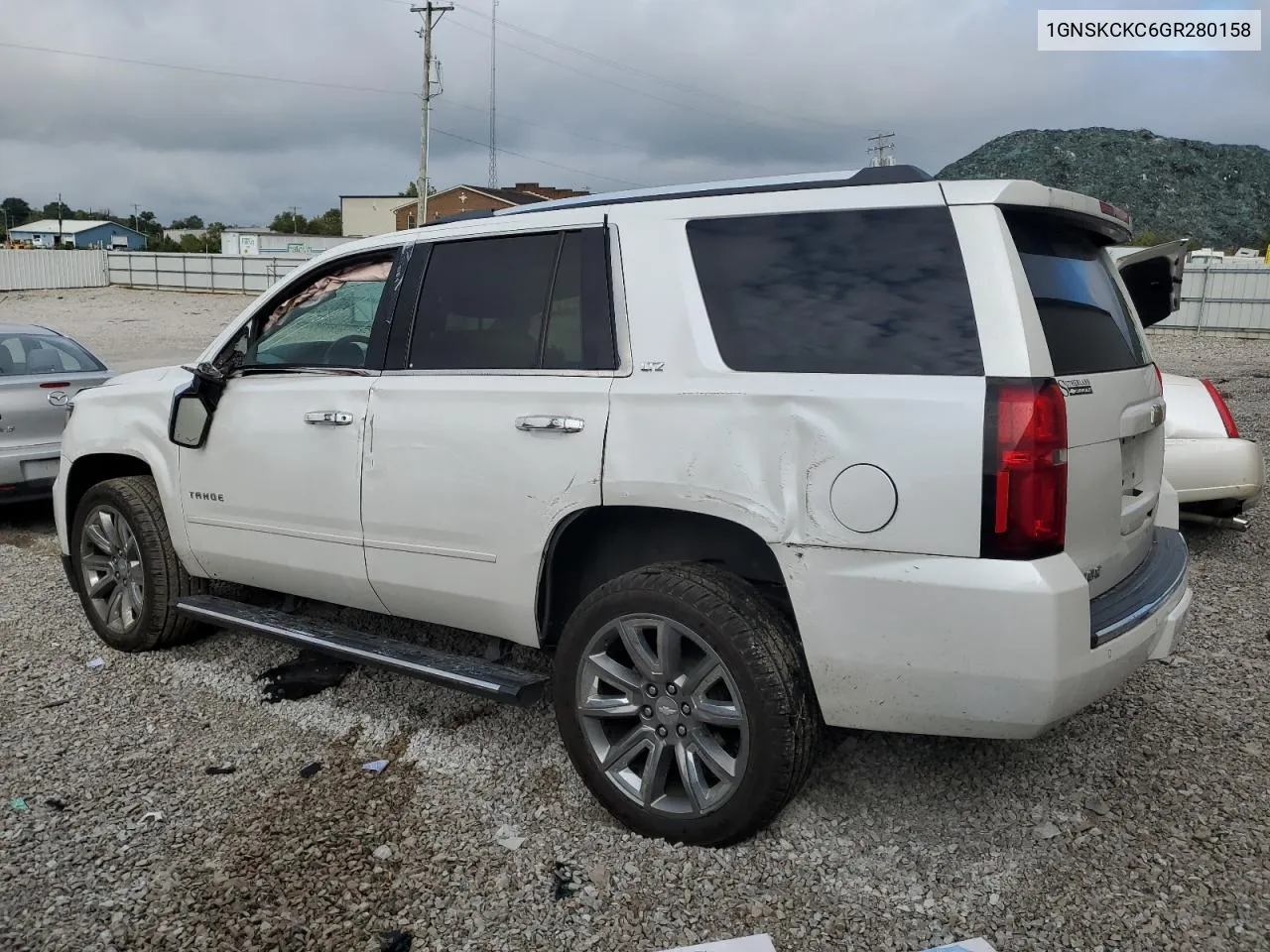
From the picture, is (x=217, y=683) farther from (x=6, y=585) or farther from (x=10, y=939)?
(x=6, y=585)

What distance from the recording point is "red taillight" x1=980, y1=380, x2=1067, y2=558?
256 centimetres

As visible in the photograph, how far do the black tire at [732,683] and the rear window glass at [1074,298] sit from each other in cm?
108

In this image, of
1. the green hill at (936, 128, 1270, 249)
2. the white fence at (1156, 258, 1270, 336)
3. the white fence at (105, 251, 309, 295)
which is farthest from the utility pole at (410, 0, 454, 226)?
the green hill at (936, 128, 1270, 249)

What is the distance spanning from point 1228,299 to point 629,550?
93.3 ft

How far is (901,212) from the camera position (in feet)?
9.25

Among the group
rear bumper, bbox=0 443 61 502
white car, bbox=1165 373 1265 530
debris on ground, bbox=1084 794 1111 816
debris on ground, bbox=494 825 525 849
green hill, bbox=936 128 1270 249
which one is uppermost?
green hill, bbox=936 128 1270 249

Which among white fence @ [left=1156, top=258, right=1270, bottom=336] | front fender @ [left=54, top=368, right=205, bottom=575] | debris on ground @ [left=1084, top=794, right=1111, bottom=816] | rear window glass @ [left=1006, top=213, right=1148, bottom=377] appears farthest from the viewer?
white fence @ [left=1156, top=258, right=1270, bottom=336]

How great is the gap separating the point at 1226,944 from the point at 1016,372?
157cm

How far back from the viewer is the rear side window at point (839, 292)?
2715mm

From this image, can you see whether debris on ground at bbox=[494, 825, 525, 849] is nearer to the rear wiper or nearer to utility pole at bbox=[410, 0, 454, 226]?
the rear wiper

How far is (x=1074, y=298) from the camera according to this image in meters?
3.01

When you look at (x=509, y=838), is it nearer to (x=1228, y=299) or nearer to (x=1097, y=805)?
(x=1097, y=805)

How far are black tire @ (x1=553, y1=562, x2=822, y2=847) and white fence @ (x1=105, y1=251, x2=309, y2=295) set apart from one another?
135 feet

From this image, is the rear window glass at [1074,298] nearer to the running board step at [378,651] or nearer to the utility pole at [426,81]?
the running board step at [378,651]
